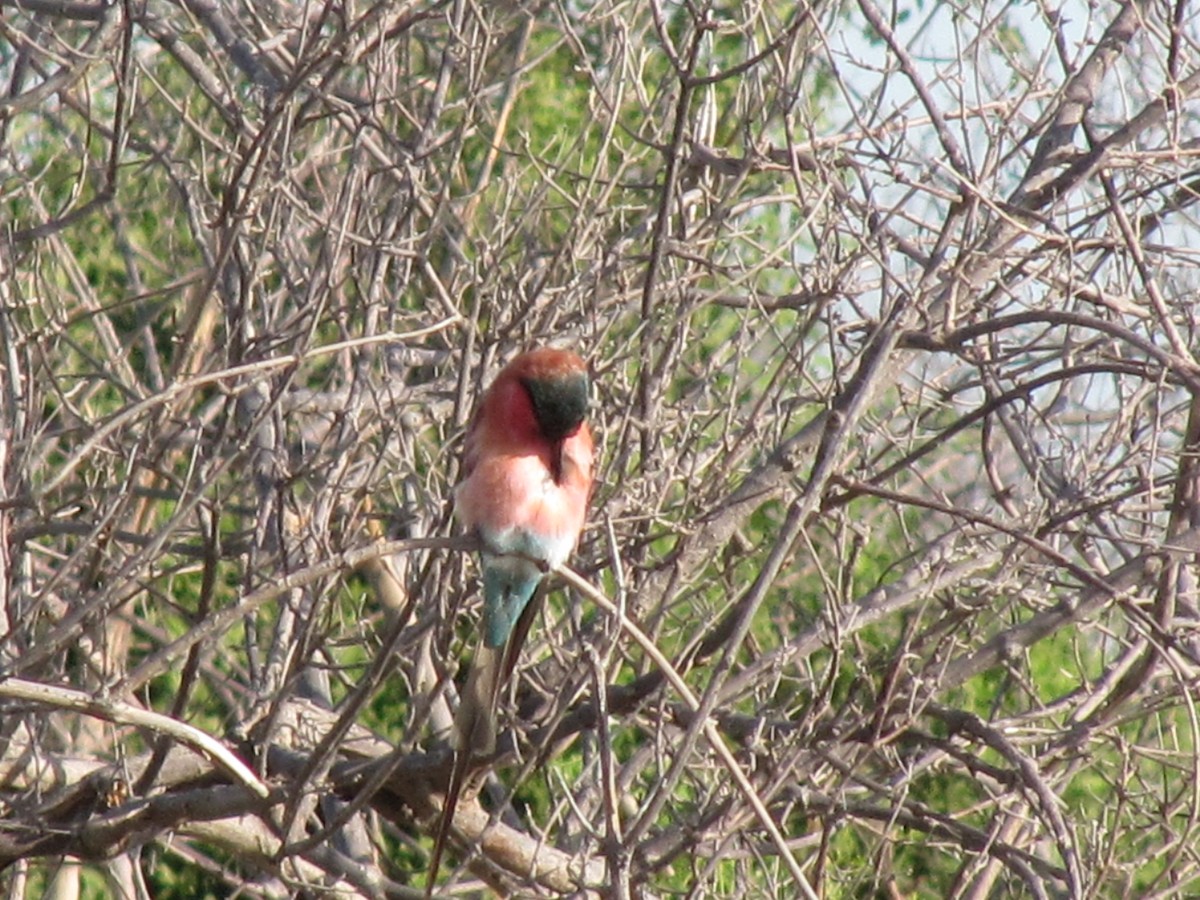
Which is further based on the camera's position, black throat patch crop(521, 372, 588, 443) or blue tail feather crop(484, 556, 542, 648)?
blue tail feather crop(484, 556, 542, 648)

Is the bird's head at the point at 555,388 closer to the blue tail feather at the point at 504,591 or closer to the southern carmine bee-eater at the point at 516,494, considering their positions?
the southern carmine bee-eater at the point at 516,494

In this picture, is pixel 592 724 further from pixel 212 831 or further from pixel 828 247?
pixel 828 247

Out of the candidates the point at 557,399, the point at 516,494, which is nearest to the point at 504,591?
the point at 516,494

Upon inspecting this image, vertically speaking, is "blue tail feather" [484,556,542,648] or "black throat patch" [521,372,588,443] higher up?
"black throat patch" [521,372,588,443]

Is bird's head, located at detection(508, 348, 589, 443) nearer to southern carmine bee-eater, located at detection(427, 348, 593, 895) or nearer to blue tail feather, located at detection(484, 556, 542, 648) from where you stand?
southern carmine bee-eater, located at detection(427, 348, 593, 895)

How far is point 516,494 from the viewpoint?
12.5 ft

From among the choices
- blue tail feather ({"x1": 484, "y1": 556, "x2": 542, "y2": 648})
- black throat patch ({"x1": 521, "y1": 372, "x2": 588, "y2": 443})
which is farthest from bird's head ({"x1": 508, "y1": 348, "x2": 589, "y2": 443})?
blue tail feather ({"x1": 484, "y1": 556, "x2": 542, "y2": 648})

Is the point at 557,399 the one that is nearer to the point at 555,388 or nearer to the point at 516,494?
the point at 555,388

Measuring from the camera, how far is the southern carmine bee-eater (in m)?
3.75

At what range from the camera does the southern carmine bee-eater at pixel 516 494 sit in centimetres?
375

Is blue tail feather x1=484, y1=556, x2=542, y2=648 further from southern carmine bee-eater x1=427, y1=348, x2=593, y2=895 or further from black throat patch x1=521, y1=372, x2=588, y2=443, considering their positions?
black throat patch x1=521, y1=372, x2=588, y2=443

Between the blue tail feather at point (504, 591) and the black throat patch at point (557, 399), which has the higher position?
the black throat patch at point (557, 399)

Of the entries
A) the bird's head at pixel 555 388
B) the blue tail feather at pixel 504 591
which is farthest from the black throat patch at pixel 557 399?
the blue tail feather at pixel 504 591

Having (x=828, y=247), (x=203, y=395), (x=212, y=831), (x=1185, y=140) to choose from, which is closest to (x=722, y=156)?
(x=828, y=247)
